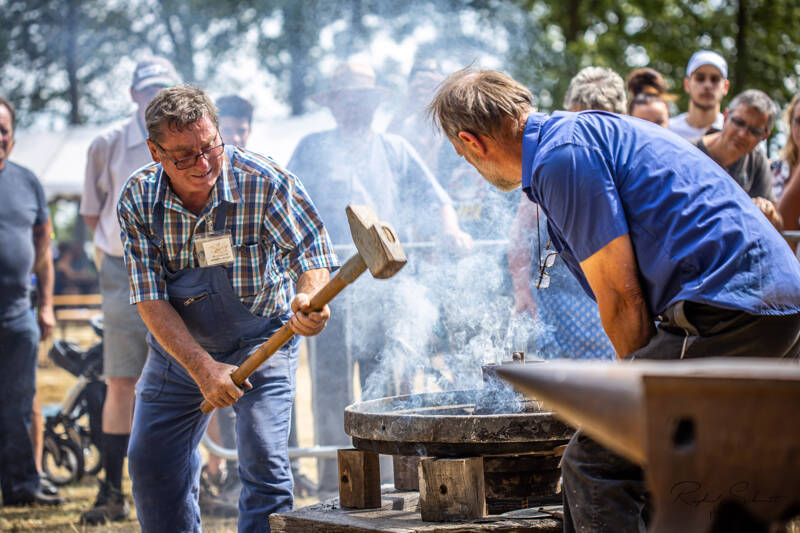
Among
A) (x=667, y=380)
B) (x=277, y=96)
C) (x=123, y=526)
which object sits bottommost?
(x=123, y=526)

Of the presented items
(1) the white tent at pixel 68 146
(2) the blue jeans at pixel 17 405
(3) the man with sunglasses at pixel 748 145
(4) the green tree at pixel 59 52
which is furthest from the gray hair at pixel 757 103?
(4) the green tree at pixel 59 52

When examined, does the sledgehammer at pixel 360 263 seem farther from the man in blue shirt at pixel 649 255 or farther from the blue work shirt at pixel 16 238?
the blue work shirt at pixel 16 238

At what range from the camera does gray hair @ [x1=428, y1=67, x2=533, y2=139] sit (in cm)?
250

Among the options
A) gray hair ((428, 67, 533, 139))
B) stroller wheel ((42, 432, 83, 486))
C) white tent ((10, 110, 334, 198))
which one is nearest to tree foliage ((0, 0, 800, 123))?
gray hair ((428, 67, 533, 139))

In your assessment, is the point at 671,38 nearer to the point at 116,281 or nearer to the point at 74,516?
the point at 116,281

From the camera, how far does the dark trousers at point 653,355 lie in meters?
2.21

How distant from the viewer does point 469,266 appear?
16.1ft

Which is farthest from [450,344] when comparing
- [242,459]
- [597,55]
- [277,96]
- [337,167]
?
[277,96]

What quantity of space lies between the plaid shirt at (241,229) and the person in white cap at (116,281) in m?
1.67

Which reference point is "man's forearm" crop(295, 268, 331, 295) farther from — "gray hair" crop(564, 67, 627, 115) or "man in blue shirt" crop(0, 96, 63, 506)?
"man in blue shirt" crop(0, 96, 63, 506)

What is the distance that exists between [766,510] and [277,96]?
1046 inches

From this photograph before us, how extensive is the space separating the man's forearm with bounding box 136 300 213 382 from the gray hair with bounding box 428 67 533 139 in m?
1.25

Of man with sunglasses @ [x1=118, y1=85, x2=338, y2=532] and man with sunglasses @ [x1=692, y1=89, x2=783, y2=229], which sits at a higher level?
man with sunglasses @ [x1=692, y1=89, x2=783, y2=229]

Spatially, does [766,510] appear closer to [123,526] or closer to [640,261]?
[640,261]
